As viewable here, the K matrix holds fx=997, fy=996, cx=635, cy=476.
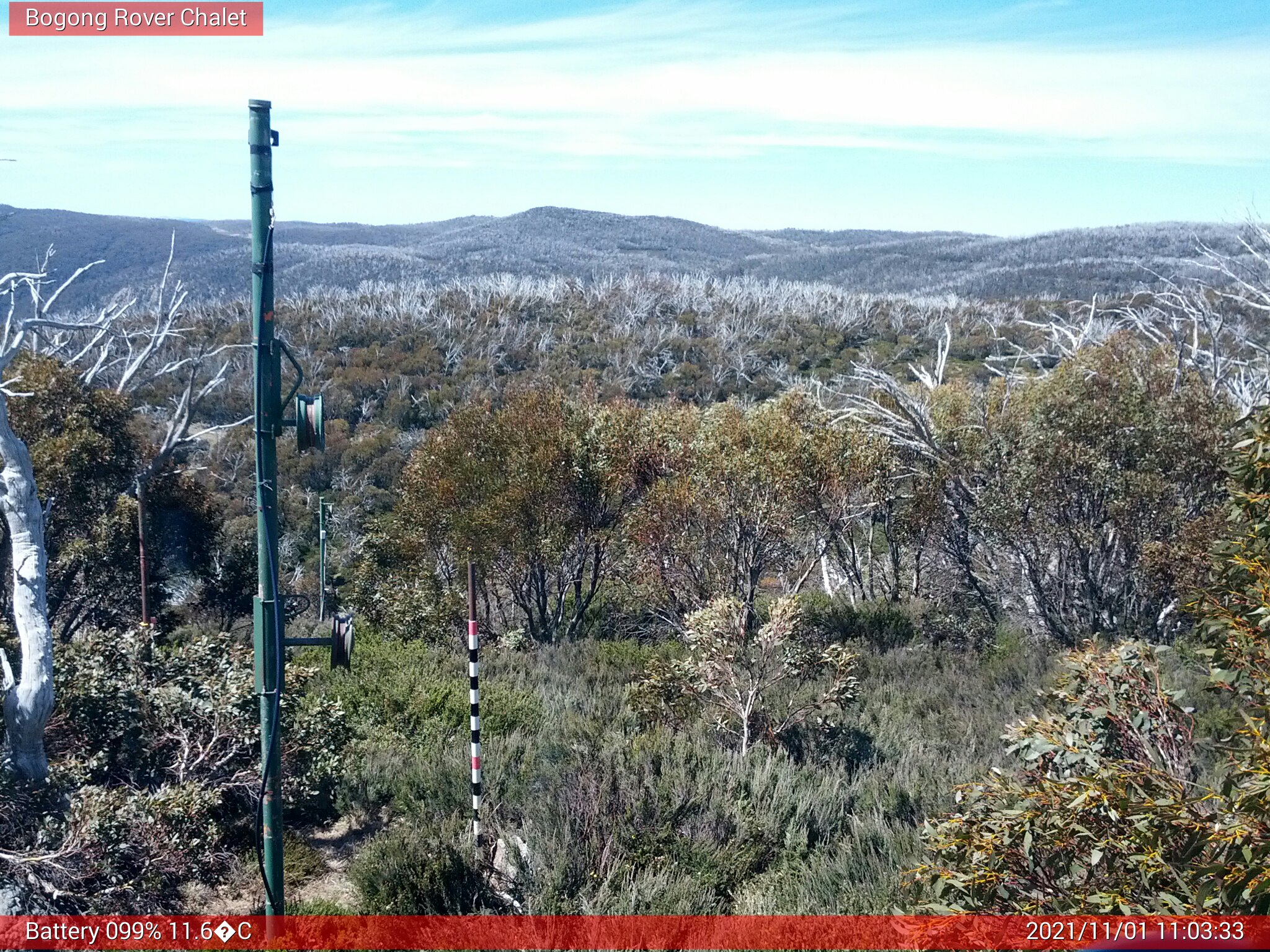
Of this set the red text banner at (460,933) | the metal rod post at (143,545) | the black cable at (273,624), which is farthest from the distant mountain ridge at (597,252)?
the black cable at (273,624)

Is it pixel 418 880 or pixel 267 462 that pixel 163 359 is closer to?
pixel 418 880

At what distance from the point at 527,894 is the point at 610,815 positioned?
786 mm

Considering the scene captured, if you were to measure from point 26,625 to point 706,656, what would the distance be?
4.81 m

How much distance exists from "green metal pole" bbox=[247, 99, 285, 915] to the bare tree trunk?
2517 mm

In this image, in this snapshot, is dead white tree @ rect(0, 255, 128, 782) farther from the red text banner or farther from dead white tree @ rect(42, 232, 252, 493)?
dead white tree @ rect(42, 232, 252, 493)

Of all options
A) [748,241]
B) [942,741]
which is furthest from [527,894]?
[748,241]

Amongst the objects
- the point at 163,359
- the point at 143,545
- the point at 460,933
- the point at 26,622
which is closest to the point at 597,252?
the point at 163,359

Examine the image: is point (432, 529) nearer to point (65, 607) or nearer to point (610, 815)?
point (65, 607)

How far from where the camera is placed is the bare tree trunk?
592 centimetres

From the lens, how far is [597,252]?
9806 cm

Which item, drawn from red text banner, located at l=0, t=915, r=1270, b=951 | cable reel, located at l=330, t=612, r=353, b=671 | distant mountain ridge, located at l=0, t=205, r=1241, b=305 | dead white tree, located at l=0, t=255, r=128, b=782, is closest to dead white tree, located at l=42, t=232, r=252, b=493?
dead white tree, located at l=0, t=255, r=128, b=782

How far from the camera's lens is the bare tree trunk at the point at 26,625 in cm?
592

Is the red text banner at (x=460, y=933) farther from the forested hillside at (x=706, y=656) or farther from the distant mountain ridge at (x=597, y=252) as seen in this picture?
the distant mountain ridge at (x=597, y=252)

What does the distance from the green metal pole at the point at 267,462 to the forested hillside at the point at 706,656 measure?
1697 millimetres
